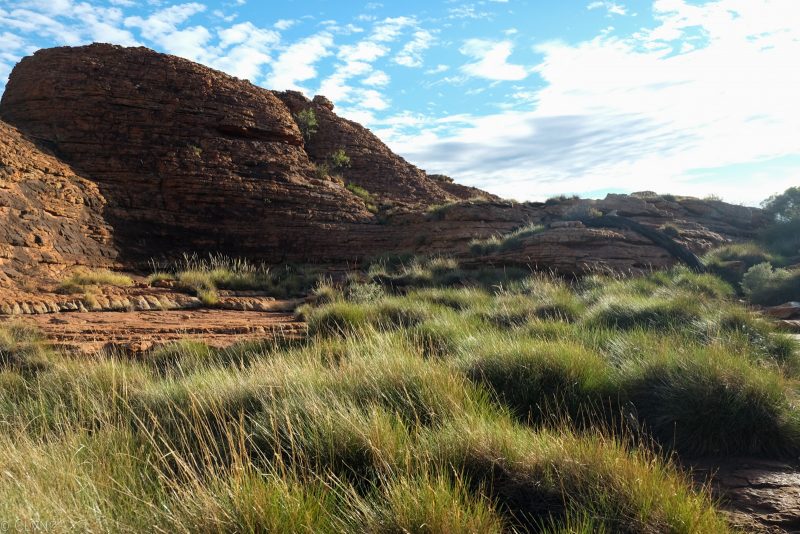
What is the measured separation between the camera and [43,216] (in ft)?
49.1

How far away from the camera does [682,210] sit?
24.8 metres

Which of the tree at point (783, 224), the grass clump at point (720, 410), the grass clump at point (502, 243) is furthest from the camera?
the tree at point (783, 224)

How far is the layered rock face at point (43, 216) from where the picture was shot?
526 inches

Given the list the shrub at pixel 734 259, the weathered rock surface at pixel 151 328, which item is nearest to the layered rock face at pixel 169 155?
the weathered rock surface at pixel 151 328

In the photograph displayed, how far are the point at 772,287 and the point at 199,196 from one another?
18.0 meters

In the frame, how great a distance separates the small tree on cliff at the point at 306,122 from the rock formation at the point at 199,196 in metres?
3.05

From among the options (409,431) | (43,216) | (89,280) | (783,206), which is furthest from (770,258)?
(43,216)

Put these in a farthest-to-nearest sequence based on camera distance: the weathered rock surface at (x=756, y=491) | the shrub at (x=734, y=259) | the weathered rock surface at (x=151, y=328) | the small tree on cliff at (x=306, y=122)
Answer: the small tree on cliff at (x=306, y=122) < the shrub at (x=734, y=259) < the weathered rock surface at (x=151, y=328) < the weathered rock surface at (x=756, y=491)

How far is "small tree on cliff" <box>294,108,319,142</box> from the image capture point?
29.5 meters

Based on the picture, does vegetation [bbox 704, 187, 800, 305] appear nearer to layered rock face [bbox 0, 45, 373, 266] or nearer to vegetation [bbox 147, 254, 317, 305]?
vegetation [bbox 147, 254, 317, 305]

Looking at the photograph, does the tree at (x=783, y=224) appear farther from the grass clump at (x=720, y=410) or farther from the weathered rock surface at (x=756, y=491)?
the weathered rock surface at (x=756, y=491)

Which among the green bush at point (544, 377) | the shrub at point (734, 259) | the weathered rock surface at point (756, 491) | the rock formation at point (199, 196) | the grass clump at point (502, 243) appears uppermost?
the rock formation at point (199, 196)

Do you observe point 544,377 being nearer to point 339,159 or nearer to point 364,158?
point 339,159

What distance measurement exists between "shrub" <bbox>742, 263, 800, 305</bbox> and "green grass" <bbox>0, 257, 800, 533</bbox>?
6.34 meters
